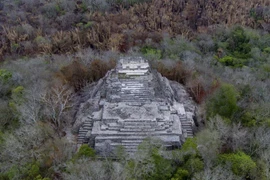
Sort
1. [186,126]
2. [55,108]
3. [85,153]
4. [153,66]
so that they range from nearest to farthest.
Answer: [85,153], [186,126], [55,108], [153,66]

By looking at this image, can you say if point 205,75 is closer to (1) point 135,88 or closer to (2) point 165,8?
(1) point 135,88

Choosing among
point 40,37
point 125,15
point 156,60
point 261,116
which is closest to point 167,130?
point 261,116

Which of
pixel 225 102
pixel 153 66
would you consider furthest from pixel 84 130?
pixel 153 66

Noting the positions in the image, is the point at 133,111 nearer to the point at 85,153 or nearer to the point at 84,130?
the point at 84,130

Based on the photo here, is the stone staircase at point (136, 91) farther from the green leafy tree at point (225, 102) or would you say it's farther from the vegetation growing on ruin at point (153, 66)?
the green leafy tree at point (225, 102)

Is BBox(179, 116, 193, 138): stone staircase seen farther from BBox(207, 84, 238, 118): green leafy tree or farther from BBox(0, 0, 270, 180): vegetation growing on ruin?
BBox(207, 84, 238, 118): green leafy tree

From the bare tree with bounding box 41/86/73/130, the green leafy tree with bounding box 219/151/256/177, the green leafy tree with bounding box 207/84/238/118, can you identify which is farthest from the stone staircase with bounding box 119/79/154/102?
the green leafy tree with bounding box 219/151/256/177
